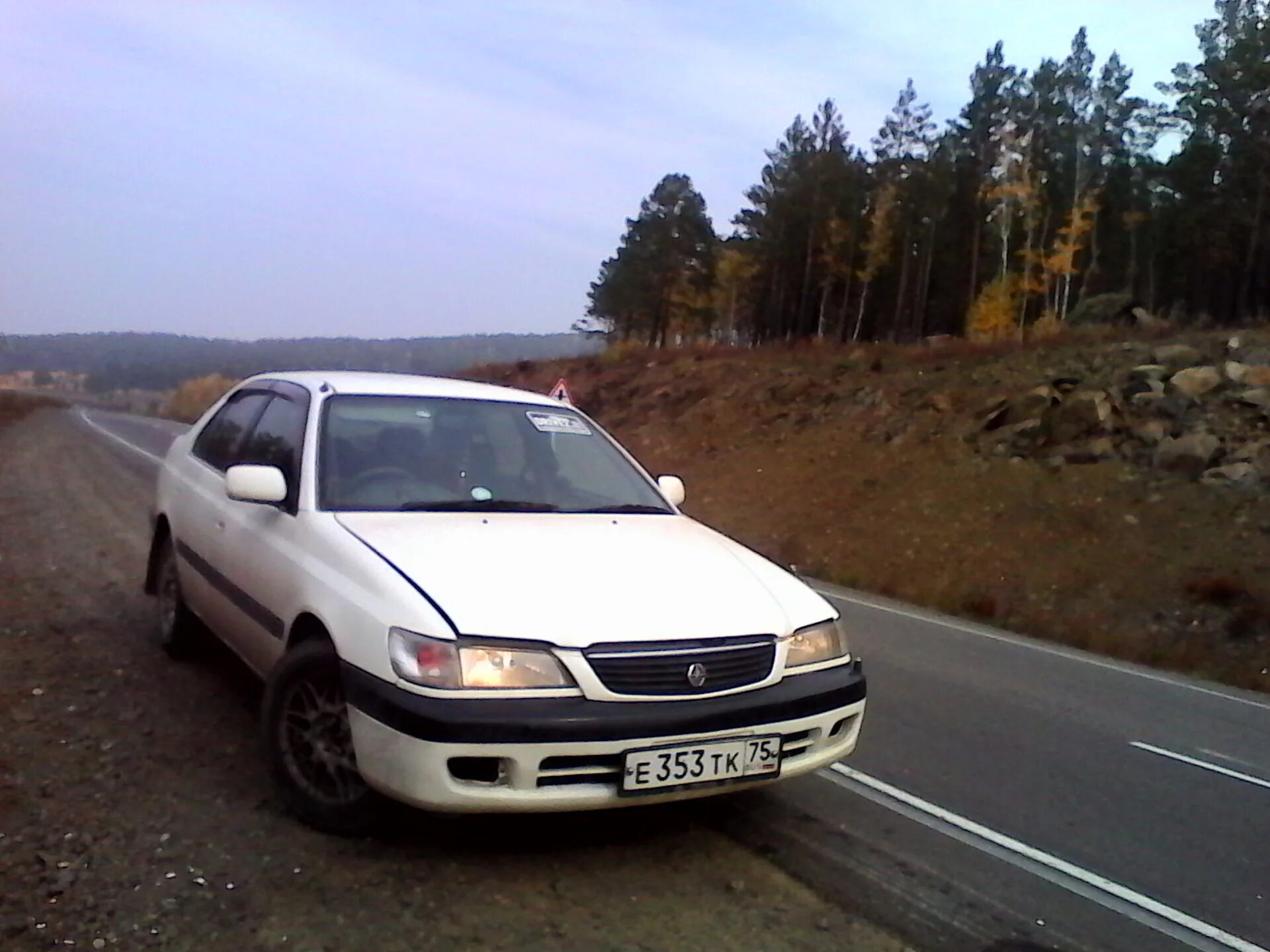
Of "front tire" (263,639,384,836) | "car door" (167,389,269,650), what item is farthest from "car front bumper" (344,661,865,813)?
"car door" (167,389,269,650)

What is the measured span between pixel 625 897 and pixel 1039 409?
18430mm

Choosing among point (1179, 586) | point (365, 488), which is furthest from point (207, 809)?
point (1179, 586)

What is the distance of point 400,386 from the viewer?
18.1ft

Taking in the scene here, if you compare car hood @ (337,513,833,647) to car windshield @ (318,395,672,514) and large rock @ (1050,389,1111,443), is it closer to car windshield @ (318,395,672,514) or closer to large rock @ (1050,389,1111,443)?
car windshield @ (318,395,672,514)

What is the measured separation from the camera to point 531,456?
5266 millimetres

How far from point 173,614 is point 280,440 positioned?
1679mm

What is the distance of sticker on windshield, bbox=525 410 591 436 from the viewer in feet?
17.9

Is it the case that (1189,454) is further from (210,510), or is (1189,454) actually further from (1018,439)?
(210,510)

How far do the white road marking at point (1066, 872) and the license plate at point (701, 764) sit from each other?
3.87 feet

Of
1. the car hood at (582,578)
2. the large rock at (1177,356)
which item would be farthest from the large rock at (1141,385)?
the car hood at (582,578)

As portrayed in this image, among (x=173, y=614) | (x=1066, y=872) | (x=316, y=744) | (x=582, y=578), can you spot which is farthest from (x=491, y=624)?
(x=173, y=614)

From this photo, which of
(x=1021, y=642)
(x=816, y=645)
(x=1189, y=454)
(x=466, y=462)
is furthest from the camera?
(x=1189, y=454)

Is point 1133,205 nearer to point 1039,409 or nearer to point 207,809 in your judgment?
point 1039,409

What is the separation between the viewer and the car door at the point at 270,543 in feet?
14.6
